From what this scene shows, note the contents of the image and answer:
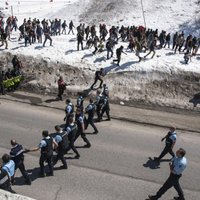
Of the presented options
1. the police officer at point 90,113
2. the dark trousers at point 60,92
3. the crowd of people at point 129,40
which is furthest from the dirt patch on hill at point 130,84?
the police officer at point 90,113

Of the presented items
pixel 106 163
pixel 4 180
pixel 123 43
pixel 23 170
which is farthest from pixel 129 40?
pixel 4 180

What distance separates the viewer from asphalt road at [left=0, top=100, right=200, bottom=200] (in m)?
13.7

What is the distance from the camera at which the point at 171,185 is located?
12.7 meters

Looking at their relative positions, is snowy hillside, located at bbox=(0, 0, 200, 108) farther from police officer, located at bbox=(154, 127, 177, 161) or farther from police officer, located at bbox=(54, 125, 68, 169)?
police officer, located at bbox=(54, 125, 68, 169)

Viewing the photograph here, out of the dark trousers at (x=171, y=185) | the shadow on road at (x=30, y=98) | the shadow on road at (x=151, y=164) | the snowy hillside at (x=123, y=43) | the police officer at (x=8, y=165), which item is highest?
the snowy hillside at (x=123, y=43)

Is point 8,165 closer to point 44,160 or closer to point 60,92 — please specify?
point 44,160

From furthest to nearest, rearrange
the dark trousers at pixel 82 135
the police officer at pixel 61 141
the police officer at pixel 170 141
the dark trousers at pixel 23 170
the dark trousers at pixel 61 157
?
the dark trousers at pixel 82 135, the police officer at pixel 170 141, the dark trousers at pixel 61 157, the police officer at pixel 61 141, the dark trousers at pixel 23 170

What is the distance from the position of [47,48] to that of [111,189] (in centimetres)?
1647

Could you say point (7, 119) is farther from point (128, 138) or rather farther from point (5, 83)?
point (128, 138)

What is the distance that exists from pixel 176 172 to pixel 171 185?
1.56ft

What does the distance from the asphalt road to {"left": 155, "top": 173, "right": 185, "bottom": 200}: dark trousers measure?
0.68 meters

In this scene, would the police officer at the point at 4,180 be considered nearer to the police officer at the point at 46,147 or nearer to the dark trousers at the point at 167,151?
the police officer at the point at 46,147

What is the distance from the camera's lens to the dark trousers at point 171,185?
499 inches

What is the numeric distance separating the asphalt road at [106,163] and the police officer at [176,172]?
0.71m
